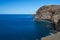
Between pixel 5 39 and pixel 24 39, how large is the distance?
7.37m

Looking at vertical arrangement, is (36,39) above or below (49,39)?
below

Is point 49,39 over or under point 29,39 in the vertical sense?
over

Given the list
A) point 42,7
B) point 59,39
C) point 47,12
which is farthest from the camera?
Answer: point 42,7

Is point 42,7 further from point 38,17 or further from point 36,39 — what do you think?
point 36,39

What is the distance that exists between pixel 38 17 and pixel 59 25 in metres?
93.3

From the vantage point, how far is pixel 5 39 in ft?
181

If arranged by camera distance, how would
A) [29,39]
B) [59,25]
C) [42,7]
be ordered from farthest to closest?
[42,7] < [59,25] < [29,39]

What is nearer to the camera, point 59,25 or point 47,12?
point 59,25

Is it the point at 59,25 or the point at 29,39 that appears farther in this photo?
the point at 59,25

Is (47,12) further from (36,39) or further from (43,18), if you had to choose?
(36,39)

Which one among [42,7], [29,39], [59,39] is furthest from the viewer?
[42,7]

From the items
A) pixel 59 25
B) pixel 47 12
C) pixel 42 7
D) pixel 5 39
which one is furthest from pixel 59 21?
pixel 42 7

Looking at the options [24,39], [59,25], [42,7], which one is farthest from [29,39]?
[42,7]

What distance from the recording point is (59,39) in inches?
702
